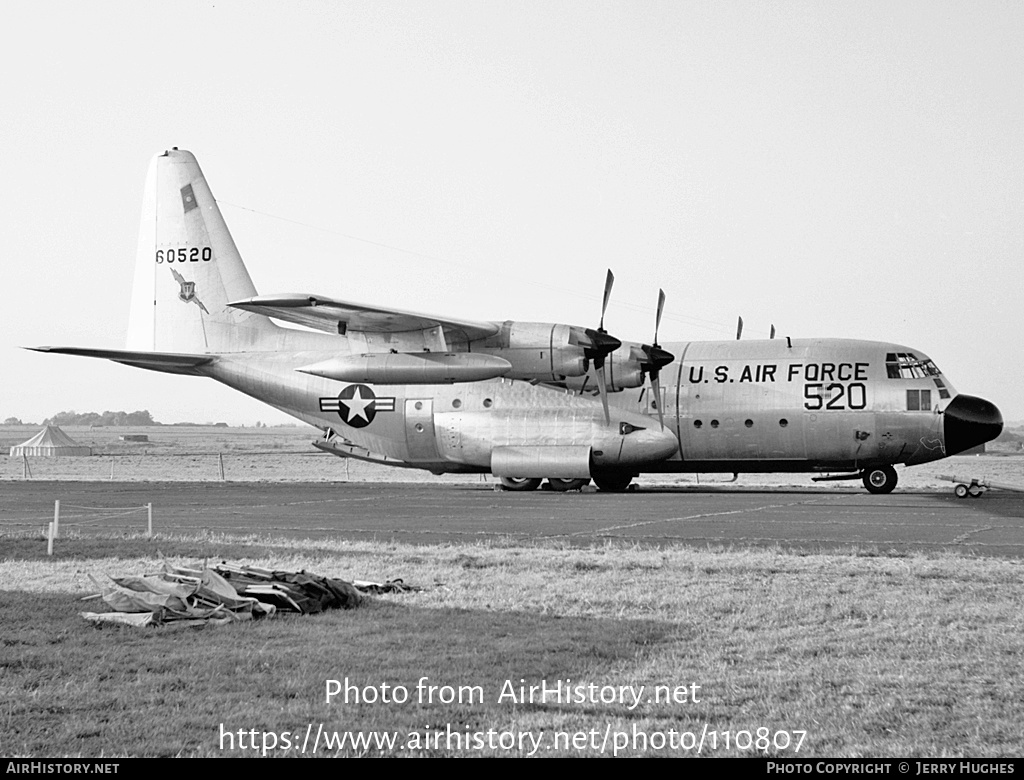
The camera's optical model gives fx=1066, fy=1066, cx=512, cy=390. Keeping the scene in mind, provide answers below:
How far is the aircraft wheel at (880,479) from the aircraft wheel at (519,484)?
10563mm

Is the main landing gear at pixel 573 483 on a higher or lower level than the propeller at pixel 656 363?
lower

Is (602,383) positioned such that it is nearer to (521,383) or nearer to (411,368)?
(521,383)

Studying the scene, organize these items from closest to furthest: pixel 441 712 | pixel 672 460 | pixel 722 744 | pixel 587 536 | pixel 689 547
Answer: pixel 722 744
pixel 441 712
pixel 689 547
pixel 587 536
pixel 672 460

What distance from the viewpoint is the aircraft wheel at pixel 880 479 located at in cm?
3222

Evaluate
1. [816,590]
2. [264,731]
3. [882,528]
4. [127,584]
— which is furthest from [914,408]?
[264,731]

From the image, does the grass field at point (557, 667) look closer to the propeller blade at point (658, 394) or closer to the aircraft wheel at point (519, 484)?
the propeller blade at point (658, 394)

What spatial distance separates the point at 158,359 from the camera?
1377 inches

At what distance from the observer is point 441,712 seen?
738cm

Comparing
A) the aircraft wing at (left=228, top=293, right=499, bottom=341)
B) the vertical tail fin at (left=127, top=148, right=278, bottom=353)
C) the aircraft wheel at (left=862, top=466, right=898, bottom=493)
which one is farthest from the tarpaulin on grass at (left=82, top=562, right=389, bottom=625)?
the vertical tail fin at (left=127, top=148, right=278, bottom=353)

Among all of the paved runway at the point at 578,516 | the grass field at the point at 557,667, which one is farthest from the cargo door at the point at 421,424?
the grass field at the point at 557,667

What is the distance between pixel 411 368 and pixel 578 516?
316 inches

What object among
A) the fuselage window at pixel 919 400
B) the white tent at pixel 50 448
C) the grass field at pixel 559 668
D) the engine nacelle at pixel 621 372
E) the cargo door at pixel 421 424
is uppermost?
the engine nacelle at pixel 621 372

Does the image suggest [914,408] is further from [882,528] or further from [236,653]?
[236,653]

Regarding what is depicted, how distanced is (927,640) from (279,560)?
382 inches
